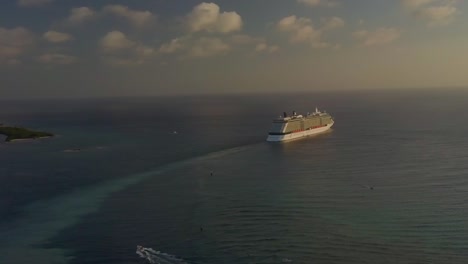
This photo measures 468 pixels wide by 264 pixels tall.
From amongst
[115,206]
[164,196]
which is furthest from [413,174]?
[115,206]

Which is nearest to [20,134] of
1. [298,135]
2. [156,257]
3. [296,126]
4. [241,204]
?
[296,126]

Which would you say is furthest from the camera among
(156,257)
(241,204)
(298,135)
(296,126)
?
(298,135)

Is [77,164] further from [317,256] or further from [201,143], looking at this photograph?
[317,256]

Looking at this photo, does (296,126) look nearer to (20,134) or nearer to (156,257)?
(20,134)

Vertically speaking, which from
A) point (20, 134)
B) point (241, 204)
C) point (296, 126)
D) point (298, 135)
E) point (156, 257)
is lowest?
point (156, 257)

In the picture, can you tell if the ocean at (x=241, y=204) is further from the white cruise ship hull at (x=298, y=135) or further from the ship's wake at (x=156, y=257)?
the white cruise ship hull at (x=298, y=135)

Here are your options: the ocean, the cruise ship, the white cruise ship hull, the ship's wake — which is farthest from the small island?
the ship's wake

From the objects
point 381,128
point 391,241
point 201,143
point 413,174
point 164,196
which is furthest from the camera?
point 381,128
